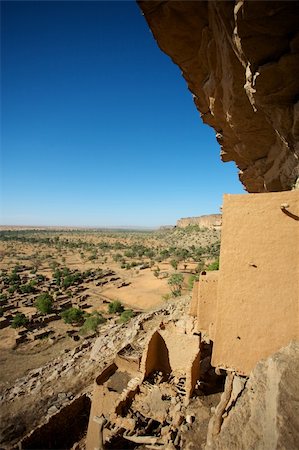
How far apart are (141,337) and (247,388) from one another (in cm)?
1059

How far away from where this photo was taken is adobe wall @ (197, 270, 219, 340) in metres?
11.8

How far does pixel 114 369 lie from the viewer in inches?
481

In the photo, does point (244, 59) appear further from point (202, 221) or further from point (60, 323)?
point (202, 221)

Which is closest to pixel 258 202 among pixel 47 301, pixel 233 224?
pixel 233 224

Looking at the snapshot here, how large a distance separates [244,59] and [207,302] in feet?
30.2

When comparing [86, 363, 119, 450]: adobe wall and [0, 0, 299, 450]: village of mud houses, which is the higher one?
[0, 0, 299, 450]: village of mud houses

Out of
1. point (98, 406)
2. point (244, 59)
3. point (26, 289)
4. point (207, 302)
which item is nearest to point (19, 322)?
point (26, 289)

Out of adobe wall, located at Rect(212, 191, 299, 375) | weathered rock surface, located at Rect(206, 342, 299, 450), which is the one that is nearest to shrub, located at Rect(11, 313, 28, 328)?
adobe wall, located at Rect(212, 191, 299, 375)

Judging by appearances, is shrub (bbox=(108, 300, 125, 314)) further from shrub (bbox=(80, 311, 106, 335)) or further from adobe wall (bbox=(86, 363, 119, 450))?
adobe wall (bbox=(86, 363, 119, 450))

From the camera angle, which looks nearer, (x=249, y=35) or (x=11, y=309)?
(x=249, y=35)

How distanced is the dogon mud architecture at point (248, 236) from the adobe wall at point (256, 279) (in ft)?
0.08

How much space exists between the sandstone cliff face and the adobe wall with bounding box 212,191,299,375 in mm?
1821

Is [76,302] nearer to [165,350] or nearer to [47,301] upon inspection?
[47,301]

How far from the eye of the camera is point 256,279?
7.38 metres
